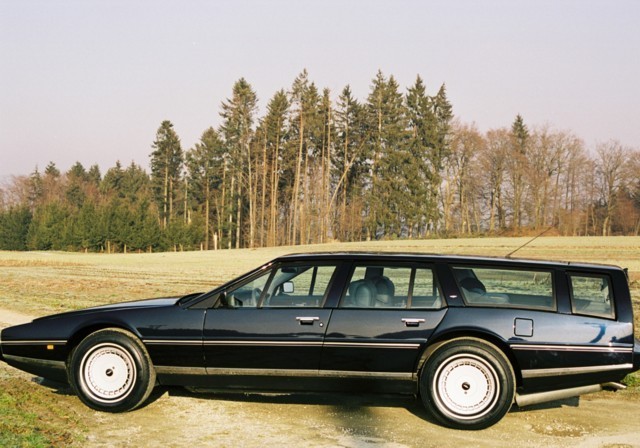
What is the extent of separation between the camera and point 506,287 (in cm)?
602

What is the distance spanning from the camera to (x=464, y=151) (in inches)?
3169

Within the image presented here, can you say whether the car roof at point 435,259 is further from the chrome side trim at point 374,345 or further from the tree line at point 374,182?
the tree line at point 374,182

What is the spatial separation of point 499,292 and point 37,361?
4267 millimetres

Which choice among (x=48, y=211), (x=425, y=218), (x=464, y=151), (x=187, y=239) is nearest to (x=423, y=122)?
(x=464, y=151)

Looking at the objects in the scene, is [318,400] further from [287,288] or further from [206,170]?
[206,170]

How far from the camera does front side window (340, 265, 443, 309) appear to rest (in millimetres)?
5906

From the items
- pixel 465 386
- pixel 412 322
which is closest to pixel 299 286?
pixel 412 322

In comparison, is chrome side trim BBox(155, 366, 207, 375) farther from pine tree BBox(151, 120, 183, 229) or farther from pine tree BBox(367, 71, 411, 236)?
pine tree BBox(151, 120, 183, 229)

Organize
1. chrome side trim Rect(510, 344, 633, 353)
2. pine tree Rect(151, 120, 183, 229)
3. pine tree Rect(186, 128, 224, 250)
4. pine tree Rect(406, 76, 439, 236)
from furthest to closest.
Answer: pine tree Rect(151, 120, 183, 229) → pine tree Rect(186, 128, 224, 250) → pine tree Rect(406, 76, 439, 236) → chrome side trim Rect(510, 344, 633, 353)

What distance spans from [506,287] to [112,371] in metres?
3.61

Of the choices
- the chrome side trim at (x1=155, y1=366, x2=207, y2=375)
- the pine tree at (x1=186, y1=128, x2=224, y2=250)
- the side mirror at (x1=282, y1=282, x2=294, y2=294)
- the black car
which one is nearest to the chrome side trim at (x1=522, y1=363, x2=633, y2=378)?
the black car

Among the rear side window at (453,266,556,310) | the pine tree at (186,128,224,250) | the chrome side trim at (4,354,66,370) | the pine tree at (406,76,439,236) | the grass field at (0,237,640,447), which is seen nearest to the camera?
the grass field at (0,237,640,447)

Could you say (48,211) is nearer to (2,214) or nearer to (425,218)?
Result: (2,214)

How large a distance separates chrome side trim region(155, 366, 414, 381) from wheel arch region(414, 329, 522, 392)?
18 cm
